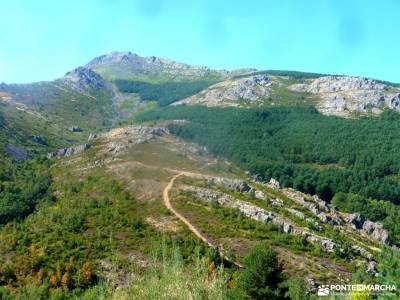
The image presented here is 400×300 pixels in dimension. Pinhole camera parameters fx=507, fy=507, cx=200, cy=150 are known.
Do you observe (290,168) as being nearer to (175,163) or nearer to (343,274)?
(175,163)

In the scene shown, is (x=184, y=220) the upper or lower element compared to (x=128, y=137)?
lower

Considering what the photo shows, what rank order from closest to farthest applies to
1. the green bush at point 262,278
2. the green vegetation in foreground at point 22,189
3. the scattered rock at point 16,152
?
the green bush at point 262,278
the green vegetation in foreground at point 22,189
the scattered rock at point 16,152

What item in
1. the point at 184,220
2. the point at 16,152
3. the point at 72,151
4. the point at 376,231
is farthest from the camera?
the point at 16,152

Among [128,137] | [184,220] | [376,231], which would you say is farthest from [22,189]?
[376,231]

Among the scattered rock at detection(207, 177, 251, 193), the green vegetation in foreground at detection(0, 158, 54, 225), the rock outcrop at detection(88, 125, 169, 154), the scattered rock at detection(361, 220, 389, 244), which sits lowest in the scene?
the scattered rock at detection(361, 220, 389, 244)

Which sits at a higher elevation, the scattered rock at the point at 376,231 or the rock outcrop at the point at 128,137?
the rock outcrop at the point at 128,137

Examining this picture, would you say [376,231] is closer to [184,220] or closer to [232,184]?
[232,184]

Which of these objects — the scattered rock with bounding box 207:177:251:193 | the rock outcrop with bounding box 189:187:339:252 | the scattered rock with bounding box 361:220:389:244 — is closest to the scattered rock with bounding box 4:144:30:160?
the scattered rock with bounding box 207:177:251:193

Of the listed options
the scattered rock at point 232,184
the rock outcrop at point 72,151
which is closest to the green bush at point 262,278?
the scattered rock at point 232,184

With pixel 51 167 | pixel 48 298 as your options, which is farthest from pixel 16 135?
pixel 48 298

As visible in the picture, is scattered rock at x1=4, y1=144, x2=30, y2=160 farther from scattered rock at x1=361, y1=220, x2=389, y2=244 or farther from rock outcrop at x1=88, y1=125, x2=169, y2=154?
scattered rock at x1=361, y1=220, x2=389, y2=244

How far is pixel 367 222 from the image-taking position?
383 feet

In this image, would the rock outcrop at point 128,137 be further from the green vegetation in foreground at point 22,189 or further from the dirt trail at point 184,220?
the dirt trail at point 184,220

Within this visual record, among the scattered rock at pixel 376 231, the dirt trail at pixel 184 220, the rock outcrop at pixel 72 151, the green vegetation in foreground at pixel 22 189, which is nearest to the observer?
the dirt trail at pixel 184 220
